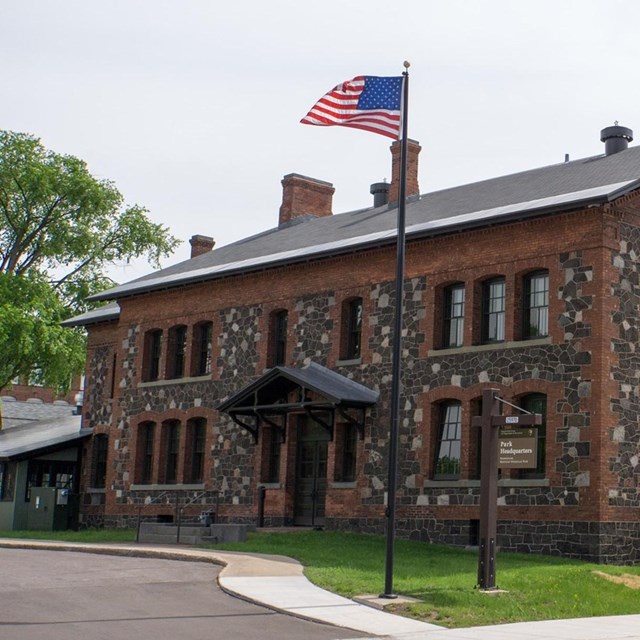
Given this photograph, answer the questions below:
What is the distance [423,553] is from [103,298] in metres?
17.2

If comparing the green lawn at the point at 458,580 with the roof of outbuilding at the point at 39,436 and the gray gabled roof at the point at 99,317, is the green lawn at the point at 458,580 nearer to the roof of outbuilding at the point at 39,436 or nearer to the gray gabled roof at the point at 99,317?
the roof of outbuilding at the point at 39,436

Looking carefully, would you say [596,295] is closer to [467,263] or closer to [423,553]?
[467,263]

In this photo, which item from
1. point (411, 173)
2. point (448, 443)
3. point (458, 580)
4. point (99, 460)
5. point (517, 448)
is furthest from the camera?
point (99, 460)

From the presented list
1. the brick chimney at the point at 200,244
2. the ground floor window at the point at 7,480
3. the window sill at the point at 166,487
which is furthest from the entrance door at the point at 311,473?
the brick chimney at the point at 200,244

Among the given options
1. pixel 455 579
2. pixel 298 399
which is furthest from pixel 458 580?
pixel 298 399

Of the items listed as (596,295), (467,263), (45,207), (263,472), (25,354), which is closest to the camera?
(596,295)

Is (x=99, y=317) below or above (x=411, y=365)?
above

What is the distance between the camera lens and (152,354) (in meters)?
37.2

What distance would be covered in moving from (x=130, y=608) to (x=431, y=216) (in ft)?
54.5

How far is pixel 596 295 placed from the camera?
977 inches

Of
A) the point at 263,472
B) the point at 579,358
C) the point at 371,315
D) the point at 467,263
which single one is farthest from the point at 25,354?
the point at 579,358

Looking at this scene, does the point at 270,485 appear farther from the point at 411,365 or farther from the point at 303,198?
the point at 303,198

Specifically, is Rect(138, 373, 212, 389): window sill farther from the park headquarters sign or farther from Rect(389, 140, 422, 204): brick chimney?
the park headquarters sign

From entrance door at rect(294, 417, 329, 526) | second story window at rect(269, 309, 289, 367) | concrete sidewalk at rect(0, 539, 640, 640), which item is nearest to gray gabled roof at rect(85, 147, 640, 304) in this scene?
second story window at rect(269, 309, 289, 367)
